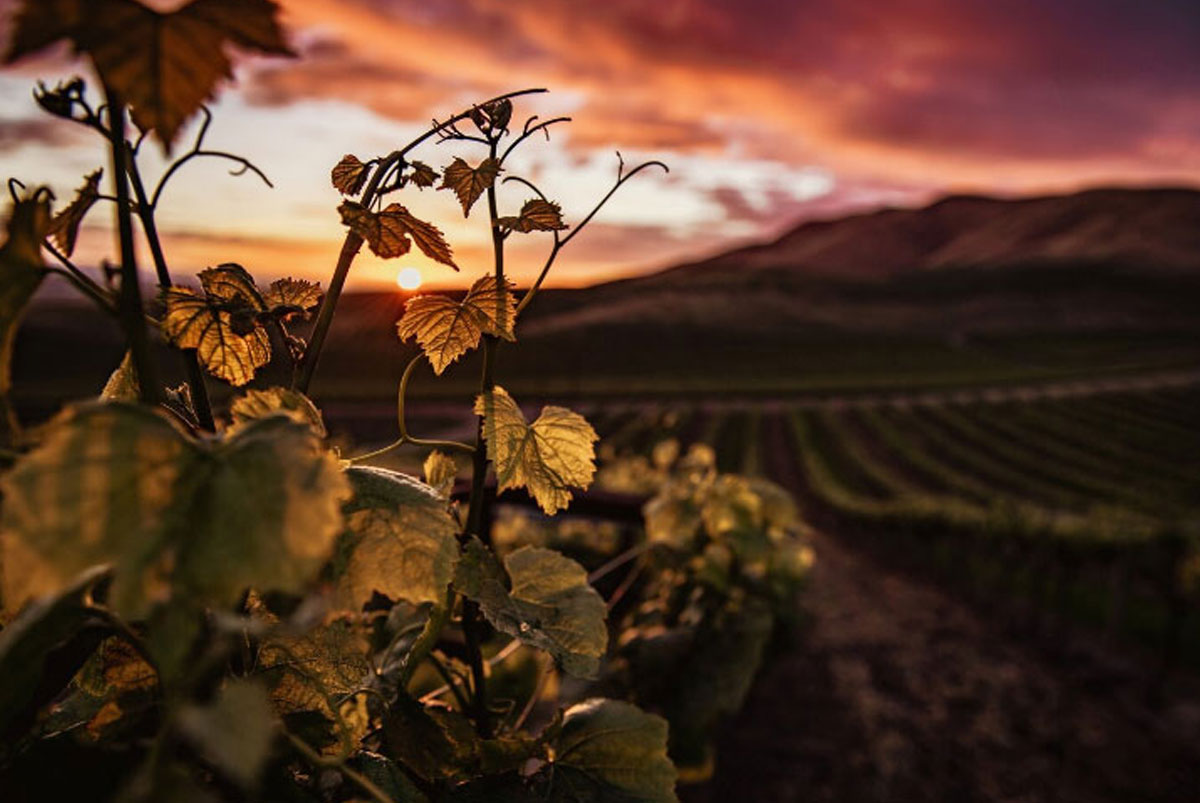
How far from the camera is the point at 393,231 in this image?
0.80 m

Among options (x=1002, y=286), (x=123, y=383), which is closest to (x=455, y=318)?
(x=123, y=383)

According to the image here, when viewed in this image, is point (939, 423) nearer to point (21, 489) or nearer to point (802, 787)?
point (802, 787)

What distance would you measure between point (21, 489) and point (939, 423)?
69990 millimetres

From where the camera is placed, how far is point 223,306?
72 cm

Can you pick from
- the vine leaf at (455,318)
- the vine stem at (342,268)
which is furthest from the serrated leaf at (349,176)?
the vine leaf at (455,318)

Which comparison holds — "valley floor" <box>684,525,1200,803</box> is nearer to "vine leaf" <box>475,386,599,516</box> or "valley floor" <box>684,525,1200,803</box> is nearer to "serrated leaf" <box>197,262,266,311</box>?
"vine leaf" <box>475,386,599,516</box>

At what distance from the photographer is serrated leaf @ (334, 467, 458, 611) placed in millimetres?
661

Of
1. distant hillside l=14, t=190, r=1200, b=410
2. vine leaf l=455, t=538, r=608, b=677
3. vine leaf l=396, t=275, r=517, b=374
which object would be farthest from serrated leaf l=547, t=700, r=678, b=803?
distant hillside l=14, t=190, r=1200, b=410

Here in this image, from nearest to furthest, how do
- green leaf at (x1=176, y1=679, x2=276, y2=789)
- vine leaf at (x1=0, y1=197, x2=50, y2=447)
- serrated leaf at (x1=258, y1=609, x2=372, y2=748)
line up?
green leaf at (x1=176, y1=679, x2=276, y2=789) → vine leaf at (x1=0, y1=197, x2=50, y2=447) → serrated leaf at (x1=258, y1=609, x2=372, y2=748)

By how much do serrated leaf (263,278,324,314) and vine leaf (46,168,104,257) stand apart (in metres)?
0.19

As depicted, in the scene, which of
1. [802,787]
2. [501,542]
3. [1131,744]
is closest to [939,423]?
[1131,744]

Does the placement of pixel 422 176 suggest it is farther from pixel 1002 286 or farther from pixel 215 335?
pixel 1002 286

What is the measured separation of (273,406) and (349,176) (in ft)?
1.05

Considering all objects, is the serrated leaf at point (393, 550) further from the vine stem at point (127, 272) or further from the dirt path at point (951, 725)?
the dirt path at point (951, 725)
